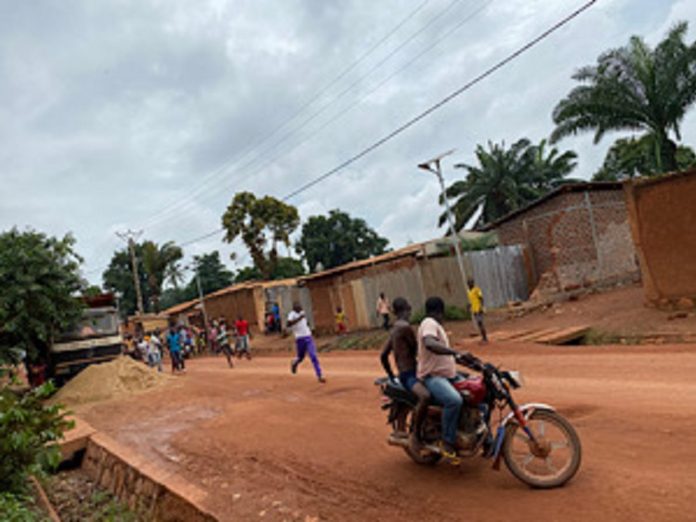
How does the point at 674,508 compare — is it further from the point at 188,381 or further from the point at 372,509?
the point at 188,381

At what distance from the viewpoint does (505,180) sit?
35.5 m

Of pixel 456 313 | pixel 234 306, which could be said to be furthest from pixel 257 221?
pixel 456 313

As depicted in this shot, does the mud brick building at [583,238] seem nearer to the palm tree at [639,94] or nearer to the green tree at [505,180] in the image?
the palm tree at [639,94]

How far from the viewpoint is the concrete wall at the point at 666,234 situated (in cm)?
1259

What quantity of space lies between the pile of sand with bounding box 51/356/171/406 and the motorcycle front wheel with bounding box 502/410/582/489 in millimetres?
11588

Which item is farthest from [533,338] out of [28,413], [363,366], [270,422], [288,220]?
[288,220]

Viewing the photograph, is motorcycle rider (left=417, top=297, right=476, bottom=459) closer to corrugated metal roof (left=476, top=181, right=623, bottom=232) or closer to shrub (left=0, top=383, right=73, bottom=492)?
shrub (left=0, top=383, right=73, bottom=492)

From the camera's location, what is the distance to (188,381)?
15.8 metres

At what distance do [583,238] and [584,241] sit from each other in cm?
12

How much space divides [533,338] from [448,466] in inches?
368

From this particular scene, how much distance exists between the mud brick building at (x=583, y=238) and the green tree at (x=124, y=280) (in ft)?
175

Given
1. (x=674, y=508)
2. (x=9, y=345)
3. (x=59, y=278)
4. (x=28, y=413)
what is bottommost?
(x=674, y=508)

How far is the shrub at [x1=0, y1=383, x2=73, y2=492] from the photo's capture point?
5.71 metres

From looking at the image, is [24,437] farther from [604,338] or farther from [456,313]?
[456,313]
